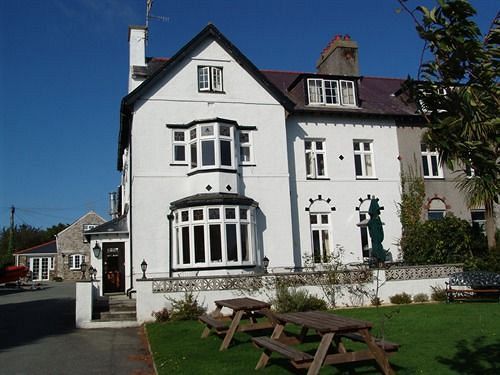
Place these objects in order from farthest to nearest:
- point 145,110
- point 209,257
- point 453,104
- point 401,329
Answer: point 145,110, point 209,257, point 401,329, point 453,104

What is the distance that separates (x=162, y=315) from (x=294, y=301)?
401 cm

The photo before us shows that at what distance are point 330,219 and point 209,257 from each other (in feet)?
20.3

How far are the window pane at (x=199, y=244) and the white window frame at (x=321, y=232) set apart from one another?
5.20 m

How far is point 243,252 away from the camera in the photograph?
17844 millimetres

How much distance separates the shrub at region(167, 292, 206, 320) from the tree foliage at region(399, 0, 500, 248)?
1257cm

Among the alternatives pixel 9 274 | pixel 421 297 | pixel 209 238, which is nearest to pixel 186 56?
pixel 209 238

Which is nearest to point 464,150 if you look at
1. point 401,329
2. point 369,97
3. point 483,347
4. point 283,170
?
point 483,347

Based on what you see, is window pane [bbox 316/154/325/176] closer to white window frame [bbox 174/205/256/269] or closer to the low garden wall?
white window frame [bbox 174/205/256/269]

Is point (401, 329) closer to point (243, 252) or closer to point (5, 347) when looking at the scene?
point (243, 252)

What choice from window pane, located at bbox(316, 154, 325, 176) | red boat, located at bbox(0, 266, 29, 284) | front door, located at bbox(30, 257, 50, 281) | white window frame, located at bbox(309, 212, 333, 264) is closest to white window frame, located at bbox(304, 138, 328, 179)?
window pane, located at bbox(316, 154, 325, 176)

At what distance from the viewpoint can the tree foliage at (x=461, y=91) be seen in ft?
9.75

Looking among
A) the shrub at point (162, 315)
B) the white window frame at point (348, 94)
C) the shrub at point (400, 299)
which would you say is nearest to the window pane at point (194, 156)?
the shrub at point (162, 315)

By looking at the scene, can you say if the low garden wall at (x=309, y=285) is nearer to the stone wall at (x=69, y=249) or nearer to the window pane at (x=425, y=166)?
the window pane at (x=425, y=166)

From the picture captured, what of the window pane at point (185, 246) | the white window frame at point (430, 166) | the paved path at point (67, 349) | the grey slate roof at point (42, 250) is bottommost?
the paved path at point (67, 349)
